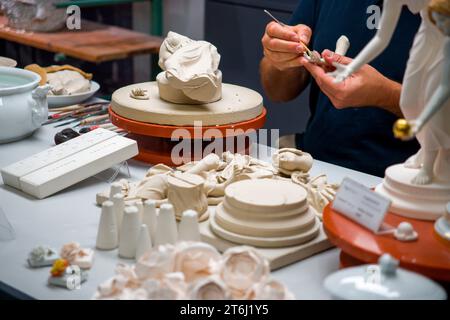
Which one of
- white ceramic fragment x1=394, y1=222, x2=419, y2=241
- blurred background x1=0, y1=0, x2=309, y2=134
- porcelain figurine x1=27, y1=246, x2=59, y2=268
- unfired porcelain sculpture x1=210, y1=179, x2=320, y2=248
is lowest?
blurred background x1=0, y1=0, x2=309, y2=134

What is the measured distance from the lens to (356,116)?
2053 millimetres

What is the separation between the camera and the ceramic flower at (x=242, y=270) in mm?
1062

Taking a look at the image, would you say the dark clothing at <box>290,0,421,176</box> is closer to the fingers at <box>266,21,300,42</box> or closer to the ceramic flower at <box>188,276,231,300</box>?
the fingers at <box>266,21,300,42</box>

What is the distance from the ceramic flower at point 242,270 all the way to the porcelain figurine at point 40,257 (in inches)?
14.2

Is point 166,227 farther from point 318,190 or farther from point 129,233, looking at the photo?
point 318,190

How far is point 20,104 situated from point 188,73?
1.52 feet

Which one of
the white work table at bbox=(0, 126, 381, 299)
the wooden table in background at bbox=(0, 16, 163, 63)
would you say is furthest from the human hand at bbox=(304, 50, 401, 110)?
the wooden table in background at bbox=(0, 16, 163, 63)

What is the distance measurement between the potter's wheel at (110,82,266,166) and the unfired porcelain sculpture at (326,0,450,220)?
52cm

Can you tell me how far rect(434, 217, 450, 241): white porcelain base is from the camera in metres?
1.18

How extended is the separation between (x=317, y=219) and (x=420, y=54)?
380 mm

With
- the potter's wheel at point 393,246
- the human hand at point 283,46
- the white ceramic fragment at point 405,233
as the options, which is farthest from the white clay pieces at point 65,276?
the human hand at point 283,46

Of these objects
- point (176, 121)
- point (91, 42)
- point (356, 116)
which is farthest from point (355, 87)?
point (91, 42)

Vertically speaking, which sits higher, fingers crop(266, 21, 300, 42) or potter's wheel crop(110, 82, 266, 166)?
fingers crop(266, 21, 300, 42)
